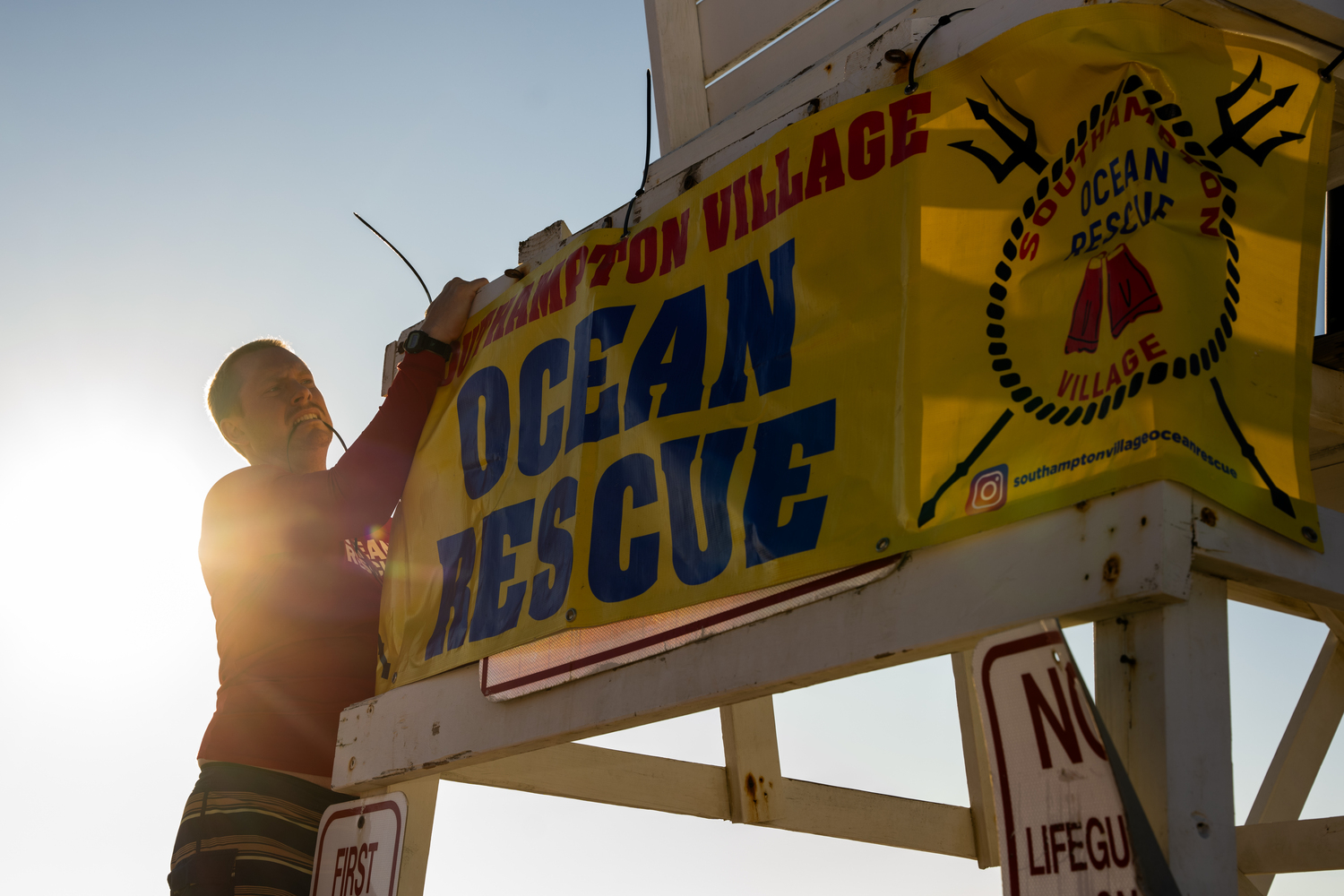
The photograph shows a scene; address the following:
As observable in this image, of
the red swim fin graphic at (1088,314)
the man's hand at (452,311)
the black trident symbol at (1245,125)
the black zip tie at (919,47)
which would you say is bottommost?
the red swim fin graphic at (1088,314)

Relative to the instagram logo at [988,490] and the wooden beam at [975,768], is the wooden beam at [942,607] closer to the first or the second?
the instagram logo at [988,490]

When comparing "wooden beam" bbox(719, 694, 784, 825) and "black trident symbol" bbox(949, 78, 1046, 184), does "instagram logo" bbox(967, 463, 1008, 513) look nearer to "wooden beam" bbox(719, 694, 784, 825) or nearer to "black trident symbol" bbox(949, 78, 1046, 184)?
"black trident symbol" bbox(949, 78, 1046, 184)

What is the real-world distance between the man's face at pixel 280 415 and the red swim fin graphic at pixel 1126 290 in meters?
2.47

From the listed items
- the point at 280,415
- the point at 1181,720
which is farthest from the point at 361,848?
the point at 1181,720

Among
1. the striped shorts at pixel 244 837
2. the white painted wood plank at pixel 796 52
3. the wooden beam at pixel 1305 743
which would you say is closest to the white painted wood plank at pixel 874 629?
the striped shorts at pixel 244 837

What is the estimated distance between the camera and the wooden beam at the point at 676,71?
312cm

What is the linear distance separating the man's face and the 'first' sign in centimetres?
103

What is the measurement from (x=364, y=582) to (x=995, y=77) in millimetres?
2194

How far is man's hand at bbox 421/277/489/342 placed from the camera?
11.4ft

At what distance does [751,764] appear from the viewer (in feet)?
14.7

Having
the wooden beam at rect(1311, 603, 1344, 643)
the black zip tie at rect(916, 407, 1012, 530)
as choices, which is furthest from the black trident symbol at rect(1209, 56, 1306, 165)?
the wooden beam at rect(1311, 603, 1344, 643)

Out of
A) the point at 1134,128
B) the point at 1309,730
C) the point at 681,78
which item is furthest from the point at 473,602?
the point at 1309,730

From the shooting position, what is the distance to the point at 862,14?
2.72 metres

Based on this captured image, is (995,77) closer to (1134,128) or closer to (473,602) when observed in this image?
(1134,128)
